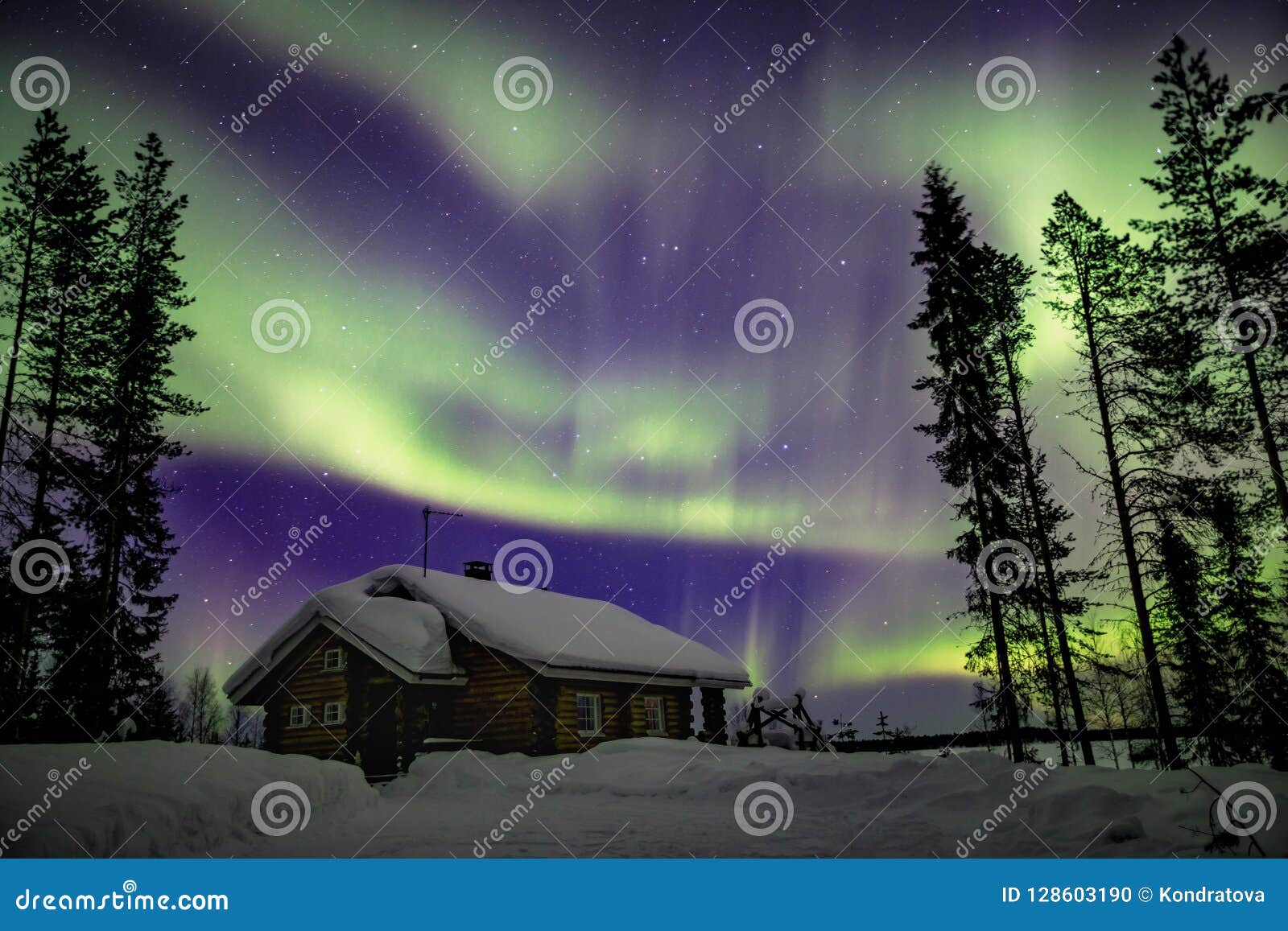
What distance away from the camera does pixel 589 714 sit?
74.8 ft

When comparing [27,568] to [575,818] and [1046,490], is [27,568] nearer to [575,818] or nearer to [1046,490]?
[575,818]

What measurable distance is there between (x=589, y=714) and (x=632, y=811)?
993 centimetres

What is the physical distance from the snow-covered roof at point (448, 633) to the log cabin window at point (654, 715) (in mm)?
795

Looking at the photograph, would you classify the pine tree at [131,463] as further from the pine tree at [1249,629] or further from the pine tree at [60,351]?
the pine tree at [1249,629]

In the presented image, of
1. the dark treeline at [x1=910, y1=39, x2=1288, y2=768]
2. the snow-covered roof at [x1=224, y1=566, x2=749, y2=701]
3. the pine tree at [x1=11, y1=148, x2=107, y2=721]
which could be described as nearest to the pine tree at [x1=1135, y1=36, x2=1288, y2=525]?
the dark treeline at [x1=910, y1=39, x2=1288, y2=768]

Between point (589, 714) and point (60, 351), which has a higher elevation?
point (60, 351)

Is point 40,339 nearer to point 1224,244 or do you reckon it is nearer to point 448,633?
point 448,633

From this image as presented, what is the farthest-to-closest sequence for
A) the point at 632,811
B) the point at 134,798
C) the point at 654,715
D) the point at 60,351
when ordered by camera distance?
the point at 654,715 → the point at 60,351 → the point at 632,811 → the point at 134,798

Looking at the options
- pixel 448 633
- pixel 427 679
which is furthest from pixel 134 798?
pixel 448 633

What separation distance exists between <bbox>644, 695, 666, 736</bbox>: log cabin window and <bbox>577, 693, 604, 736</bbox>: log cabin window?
91.8 inches

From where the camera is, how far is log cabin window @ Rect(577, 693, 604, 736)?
73.5ft

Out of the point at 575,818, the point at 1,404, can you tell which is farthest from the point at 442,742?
the point at 1,404

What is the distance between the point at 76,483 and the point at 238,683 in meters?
6.96

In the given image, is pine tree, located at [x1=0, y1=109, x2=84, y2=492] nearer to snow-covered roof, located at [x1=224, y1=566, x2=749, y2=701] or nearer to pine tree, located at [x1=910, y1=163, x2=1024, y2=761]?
snow-covered roof, located at [x1=224, y1=566, x2=749, y2=701]
